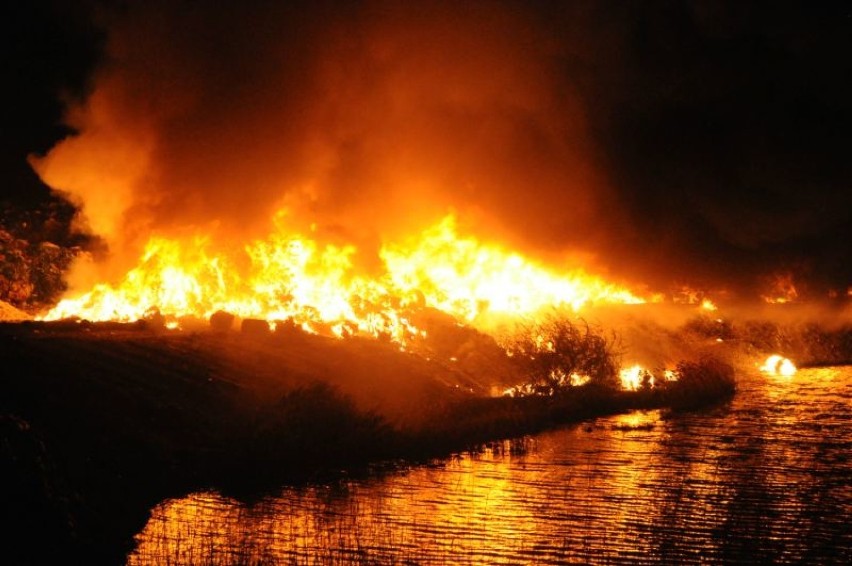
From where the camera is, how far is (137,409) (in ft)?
82.2

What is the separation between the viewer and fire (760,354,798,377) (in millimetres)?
48750

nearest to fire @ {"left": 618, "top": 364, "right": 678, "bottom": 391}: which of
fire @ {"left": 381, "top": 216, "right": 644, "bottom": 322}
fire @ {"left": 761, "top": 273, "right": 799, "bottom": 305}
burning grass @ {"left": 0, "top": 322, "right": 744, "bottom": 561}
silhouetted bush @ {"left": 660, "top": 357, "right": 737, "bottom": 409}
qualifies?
silhouetted bush @ {"left": 660, "top": 357, "right": 737, "bottom": 409}

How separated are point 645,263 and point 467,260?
16410 mm

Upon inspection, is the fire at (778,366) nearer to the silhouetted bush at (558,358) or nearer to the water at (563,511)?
the silhouetted bush at (558,358)

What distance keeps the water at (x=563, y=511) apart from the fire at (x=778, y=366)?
21.2m

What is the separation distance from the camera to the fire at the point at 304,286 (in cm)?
3825

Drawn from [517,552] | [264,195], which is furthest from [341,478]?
[264,195]

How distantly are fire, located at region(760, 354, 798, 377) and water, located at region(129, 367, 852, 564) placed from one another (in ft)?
69.7

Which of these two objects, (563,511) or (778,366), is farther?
(778,366)

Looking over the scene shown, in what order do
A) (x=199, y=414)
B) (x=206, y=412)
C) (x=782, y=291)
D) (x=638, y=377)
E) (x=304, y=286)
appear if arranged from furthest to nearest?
(x=782, y=291)
(x=304, y=286)
(x=638, y=377)
(x=206, y=412)
(x=199, y=414)

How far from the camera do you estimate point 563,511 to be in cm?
1864

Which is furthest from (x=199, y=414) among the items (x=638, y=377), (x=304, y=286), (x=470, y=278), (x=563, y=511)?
(x=638, y=377)

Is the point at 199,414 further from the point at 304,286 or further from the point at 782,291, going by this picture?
the point at 782,291

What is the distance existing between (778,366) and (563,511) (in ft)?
119
